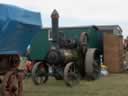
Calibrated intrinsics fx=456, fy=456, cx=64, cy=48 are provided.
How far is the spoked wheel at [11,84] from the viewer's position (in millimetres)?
8672

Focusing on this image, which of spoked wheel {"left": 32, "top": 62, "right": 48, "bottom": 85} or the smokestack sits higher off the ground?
the smokestack

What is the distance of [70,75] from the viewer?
14289mm

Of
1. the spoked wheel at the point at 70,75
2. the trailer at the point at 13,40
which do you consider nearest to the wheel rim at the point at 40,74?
the spoked wheel at the point at 70,75

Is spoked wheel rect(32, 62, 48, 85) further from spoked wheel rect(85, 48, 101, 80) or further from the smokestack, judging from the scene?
spoked wheel rect(85, 48, 101, 80)

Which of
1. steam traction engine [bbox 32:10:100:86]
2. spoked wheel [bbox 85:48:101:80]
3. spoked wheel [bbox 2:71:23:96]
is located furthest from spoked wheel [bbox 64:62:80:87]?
spoked wheel [bbox 2:71:23:96]

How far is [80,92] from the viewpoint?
12.2 metres

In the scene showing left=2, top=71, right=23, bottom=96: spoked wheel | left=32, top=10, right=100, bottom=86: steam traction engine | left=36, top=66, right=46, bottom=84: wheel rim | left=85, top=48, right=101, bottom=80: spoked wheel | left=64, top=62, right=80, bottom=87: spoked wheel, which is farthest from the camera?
left=85, top=48, right=101, bottom=80: spoked wheel

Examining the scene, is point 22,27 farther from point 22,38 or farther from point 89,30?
point 89,30

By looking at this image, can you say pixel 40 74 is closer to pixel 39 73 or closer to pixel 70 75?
pixel 39 73

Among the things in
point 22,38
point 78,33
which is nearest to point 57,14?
point 78,33

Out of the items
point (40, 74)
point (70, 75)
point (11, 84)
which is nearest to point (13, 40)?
point (11, 84)

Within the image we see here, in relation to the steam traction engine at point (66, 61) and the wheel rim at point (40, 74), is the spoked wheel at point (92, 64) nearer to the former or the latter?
the steam traction engine at point (66, 61)

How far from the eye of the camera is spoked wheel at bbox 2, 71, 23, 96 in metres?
8.67

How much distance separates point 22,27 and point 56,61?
5890mm
